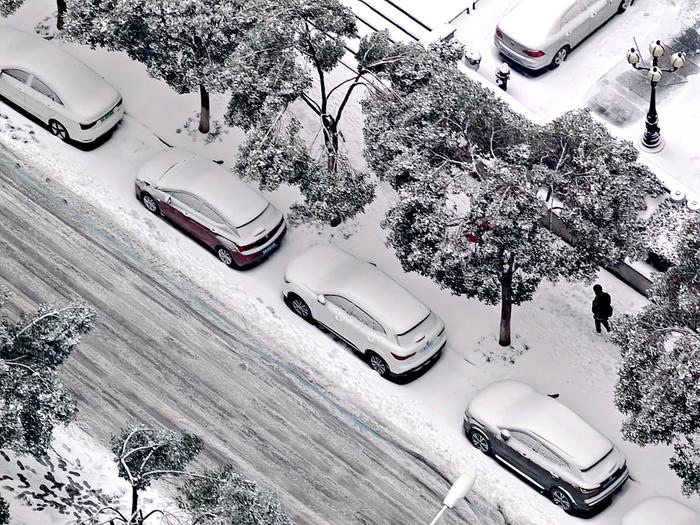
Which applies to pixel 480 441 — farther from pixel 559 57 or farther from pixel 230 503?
pixel 559 57

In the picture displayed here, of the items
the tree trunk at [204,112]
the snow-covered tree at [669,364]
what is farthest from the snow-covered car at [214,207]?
the snow-covered tree at [669,364]

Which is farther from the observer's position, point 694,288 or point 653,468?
point 653,468

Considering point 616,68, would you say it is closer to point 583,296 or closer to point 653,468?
point 583,296

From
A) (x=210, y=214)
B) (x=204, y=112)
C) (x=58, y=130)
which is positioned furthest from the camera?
(x=58, y=130)

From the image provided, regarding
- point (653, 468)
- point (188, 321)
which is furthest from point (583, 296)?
point (188, 321)

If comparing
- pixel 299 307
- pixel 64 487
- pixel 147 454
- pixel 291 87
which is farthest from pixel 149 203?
pixel 147 454

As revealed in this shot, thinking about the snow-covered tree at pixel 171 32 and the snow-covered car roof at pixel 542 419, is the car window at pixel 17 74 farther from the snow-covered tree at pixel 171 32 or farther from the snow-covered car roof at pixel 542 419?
the snow-covered car roof at pixel 542 419
